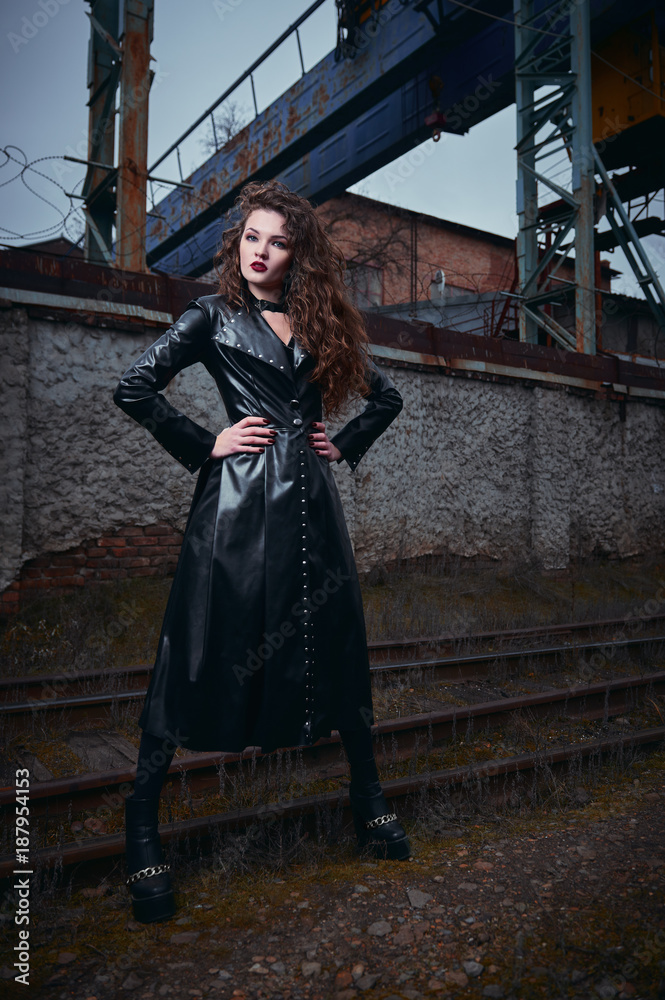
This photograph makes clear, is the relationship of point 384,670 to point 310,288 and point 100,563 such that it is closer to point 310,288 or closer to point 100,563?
point 310,288

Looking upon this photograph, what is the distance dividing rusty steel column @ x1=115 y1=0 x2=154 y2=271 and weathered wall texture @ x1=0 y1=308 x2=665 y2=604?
9.37 ft

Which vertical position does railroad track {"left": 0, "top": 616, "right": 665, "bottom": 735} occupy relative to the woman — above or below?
below

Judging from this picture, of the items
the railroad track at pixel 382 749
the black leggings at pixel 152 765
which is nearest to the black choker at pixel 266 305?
the black leggings at pixel 152 765

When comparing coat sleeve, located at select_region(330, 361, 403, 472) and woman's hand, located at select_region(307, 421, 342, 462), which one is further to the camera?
coat sleeve, located at select_region(330, 361, 403, 472)

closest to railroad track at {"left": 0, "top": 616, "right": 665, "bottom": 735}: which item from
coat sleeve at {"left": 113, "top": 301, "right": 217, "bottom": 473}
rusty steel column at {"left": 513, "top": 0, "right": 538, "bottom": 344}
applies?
coat sleeve at {"left": 113, "top": 301, "right": 217, "bottom": 473}

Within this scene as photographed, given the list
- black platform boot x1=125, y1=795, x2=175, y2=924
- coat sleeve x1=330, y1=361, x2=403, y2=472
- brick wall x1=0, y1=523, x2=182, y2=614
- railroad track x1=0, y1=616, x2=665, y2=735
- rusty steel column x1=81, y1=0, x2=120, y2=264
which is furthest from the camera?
rusty steel column x1=81, y1=0, x2=120, y2=264

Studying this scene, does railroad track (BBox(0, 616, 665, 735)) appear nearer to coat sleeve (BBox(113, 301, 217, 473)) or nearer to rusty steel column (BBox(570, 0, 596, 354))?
coat sleeve (BBox(113, 301, 217, 473))

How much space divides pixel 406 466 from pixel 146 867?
643 centimetres

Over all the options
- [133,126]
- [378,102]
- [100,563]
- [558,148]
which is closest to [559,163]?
[558,148]

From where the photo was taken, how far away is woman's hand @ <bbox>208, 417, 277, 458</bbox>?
229 cm

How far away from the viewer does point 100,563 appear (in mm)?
6359

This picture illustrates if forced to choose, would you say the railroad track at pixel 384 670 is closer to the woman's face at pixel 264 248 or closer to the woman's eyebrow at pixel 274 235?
the woman's face at pixel 264 248

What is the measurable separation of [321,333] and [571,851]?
223 centimetres

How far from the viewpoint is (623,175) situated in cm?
1475
